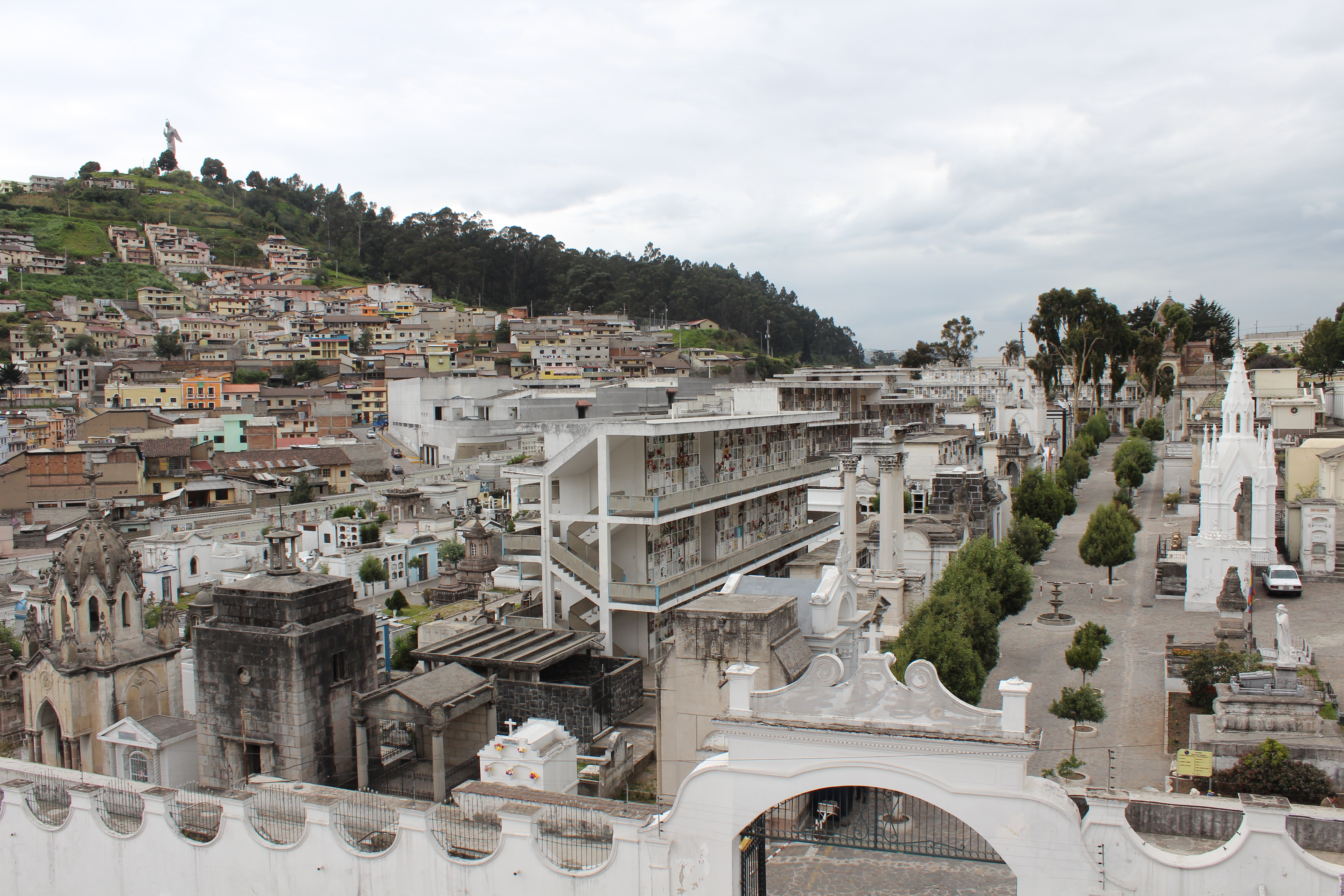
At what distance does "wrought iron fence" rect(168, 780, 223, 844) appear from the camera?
13078 millimetres

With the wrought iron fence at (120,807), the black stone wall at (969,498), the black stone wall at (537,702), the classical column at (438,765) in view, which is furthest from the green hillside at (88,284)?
the classical column at (438,765)

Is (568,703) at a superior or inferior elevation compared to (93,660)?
inferior

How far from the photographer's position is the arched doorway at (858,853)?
11281 mm

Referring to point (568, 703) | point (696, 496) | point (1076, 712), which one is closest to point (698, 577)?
point (696, 496)

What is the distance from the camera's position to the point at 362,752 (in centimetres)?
1616

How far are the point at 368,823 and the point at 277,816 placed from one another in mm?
1345

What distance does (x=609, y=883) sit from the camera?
11.0 m

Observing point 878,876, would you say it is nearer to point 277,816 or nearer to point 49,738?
point 277,816

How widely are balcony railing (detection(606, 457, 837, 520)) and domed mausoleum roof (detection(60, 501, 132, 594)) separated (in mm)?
10458

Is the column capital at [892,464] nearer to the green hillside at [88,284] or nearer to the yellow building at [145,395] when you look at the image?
the yellow building at [145,395]

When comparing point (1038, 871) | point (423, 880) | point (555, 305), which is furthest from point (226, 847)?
point (555, 305)

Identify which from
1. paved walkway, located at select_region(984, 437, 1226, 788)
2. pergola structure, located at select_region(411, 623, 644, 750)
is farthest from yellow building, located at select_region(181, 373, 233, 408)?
pergola structure, located at select_region(411, 623, 644, 750)

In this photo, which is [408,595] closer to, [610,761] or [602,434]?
[602,434]

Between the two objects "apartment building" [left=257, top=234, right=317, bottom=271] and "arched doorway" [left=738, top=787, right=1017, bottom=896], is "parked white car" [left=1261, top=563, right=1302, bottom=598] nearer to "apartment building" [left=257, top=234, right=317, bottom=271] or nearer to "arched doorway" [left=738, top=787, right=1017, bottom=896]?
"arched doorway" [left=738, top=787, right=1017, bottom=896]
